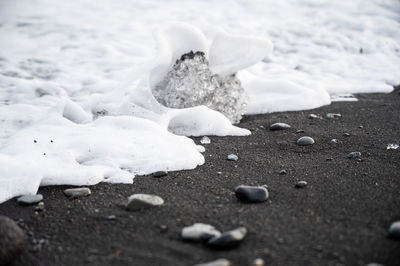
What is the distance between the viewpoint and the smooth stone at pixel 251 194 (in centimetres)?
196

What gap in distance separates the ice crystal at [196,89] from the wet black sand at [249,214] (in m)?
0.74

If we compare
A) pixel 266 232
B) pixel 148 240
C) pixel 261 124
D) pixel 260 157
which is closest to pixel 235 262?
pixel 266 232

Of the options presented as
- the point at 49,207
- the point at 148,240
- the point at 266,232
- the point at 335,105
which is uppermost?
the point at 335,105

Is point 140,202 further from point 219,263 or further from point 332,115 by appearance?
point 332,115

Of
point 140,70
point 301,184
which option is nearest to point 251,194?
point 301,184

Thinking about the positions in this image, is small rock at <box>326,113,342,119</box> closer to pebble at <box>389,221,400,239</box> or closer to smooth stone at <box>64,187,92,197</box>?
pebble at <box>389,221,400,239</box>

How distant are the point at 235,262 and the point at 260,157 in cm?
132

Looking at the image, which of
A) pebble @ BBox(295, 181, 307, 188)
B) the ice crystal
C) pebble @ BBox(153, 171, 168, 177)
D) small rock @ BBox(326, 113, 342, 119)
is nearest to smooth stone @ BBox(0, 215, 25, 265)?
pebble @ BBox(153, 171, 168, 177)

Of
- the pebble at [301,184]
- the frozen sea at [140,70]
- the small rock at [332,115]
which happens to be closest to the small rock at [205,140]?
the frozen sea at [140,70]

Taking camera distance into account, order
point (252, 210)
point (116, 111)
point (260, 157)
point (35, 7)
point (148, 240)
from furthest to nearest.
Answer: point (35, 7) < point (116, 111) < point (260, 157) < point (252, 210) < point (148, 240)

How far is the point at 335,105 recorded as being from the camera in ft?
13.5

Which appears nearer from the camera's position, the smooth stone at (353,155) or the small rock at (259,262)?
the small rock at (259,262)

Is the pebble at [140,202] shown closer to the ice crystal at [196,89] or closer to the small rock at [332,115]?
the ice crystal at [196,89]

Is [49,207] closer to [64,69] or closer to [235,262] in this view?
[235,262]
